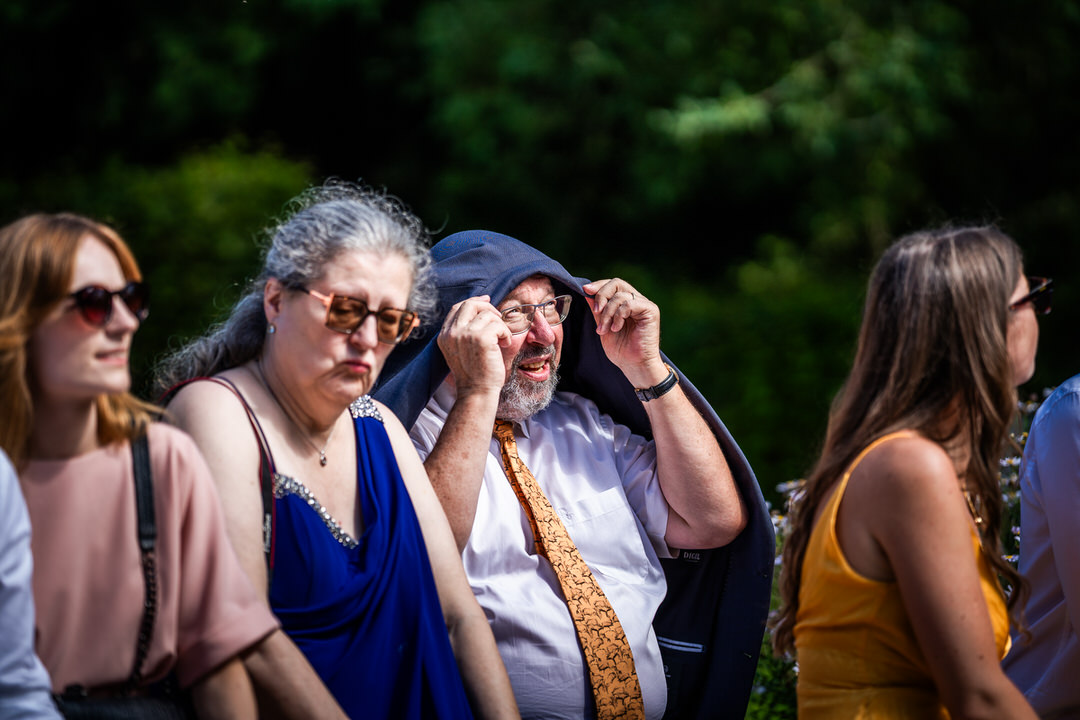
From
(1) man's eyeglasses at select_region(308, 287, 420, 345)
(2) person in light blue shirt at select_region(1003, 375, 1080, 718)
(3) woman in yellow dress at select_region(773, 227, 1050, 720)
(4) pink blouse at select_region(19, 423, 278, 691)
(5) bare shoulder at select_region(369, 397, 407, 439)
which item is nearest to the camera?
(4) pink blouse at select_region(19, 423, 278, 691)

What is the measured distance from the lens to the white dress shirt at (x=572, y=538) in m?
2.89

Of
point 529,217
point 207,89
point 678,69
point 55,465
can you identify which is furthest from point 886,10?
point 55,465

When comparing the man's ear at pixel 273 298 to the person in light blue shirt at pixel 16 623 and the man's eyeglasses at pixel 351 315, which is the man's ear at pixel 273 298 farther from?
the person in light blue shirt at pixel 16 623

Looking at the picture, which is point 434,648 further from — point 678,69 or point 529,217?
point 529,217

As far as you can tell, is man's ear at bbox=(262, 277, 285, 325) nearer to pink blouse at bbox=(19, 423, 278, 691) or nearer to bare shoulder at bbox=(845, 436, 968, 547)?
pink blouse at bbox=(19, 423, 278, 691)

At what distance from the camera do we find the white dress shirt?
289cm

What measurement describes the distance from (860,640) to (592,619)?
93 cm

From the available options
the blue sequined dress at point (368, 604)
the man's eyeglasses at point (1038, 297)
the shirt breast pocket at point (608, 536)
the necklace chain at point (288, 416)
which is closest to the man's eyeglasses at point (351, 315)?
the necklace chain at point (288, 416)

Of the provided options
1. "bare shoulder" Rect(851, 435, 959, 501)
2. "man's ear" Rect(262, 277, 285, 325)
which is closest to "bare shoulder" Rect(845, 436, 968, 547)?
"bare shoulder" Rect(851, 435, 959, 501)

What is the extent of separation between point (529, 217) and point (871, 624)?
9.32 meters

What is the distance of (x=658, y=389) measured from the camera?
3193 millimetres

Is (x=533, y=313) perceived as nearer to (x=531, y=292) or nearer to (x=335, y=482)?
(x=531, y=292)

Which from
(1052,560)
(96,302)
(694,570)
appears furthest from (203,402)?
(1052,560)

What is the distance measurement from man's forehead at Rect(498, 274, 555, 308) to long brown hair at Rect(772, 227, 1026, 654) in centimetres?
116
